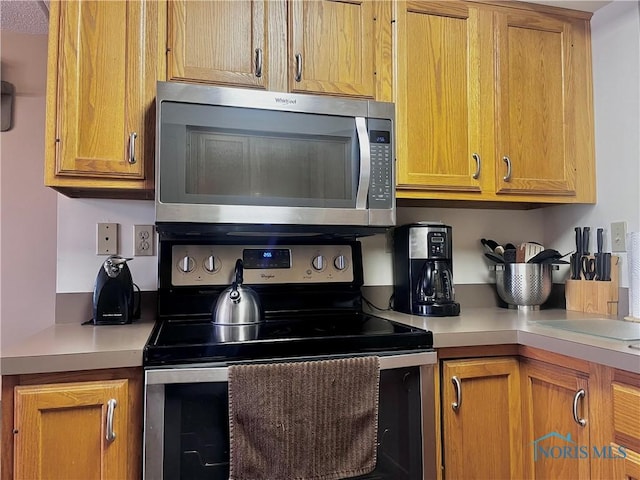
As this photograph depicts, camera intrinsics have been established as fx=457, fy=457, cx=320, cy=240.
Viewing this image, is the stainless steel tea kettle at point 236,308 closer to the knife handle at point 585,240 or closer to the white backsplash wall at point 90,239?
the white backsplash wall at point 90,239

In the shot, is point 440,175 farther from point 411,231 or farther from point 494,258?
point 494,258

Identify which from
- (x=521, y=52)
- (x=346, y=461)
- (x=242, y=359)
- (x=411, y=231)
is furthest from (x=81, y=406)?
(x=521, y=52)

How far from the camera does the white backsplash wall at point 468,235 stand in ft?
6.29

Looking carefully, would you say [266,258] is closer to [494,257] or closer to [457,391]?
[457,391]

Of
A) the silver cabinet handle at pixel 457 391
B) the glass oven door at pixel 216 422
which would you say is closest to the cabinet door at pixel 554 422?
the silver cabinet handle at pixel 457 391

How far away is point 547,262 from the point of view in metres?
1.84

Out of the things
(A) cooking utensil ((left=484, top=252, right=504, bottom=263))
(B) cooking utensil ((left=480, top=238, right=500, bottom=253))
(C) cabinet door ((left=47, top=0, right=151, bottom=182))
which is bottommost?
(A) cooking utensil ((left=484, top=252, right=504, bottom=263))

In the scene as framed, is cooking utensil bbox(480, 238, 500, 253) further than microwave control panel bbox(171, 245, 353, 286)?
Yes

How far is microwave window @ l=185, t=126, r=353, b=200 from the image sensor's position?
1380mm

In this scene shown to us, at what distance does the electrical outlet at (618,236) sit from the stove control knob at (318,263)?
113 cm

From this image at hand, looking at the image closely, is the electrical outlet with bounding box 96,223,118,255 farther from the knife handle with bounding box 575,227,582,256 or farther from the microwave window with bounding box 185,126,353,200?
the knife handle with bounding box 575,227,582,256

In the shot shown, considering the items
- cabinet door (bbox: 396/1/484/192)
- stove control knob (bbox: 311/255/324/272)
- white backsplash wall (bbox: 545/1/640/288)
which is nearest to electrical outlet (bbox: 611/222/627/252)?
white backsplash wall (bbox: 545/1/640/288)

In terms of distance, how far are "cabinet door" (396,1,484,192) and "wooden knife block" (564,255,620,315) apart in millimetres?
579

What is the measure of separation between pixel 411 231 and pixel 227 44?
93 cm
